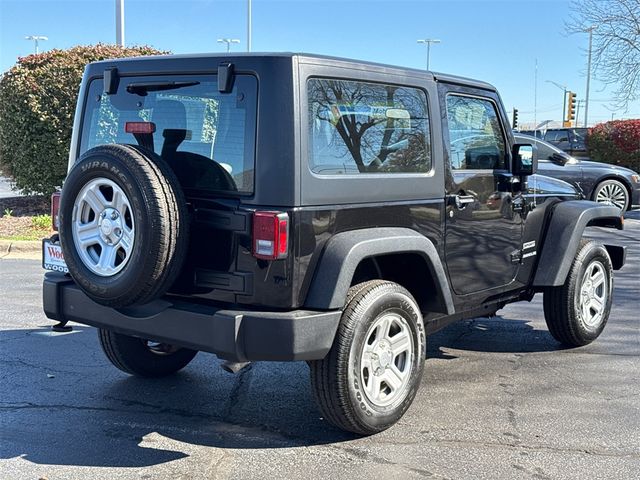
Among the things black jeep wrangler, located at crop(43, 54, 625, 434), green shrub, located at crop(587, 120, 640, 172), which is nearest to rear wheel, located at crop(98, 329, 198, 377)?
black jeep wrangler, located at crop(43, 54, 625, 434)

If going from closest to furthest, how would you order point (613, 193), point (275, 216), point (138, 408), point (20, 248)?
point (275, 216)
point (138, 408)
point (20, 248)
point (613, 193)

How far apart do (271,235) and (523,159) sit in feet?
7.38

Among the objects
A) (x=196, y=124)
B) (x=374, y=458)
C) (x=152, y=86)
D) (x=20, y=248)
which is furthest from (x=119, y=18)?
(x=374, y=458)

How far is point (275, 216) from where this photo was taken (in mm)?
3387

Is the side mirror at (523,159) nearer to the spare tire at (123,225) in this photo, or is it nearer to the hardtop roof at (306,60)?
the hardtop roof at (306,60)

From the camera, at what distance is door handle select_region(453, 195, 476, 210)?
442 cm

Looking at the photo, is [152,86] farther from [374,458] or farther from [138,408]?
[374,458]

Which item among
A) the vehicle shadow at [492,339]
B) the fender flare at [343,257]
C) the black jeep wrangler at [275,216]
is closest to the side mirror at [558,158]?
the vehicle shadow at [492,339]

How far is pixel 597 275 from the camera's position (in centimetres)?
576

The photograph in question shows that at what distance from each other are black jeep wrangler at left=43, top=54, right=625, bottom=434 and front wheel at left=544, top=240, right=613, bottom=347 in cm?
129

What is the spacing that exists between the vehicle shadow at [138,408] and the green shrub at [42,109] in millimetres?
6425

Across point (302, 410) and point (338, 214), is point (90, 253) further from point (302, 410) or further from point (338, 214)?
point (302, 410)

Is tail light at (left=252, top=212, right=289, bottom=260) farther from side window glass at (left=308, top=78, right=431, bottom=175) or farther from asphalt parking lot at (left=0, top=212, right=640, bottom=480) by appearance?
asphalt parking lot at (left=0, top=212, right=640, bottom=480)

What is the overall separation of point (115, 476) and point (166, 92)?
1.95m
